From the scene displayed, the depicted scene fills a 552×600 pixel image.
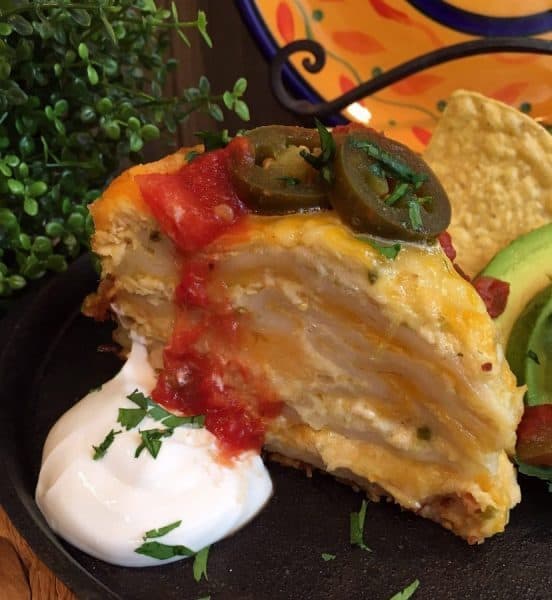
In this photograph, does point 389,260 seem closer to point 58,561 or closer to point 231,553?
point 231,553

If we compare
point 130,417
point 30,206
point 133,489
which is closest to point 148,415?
point 130,417

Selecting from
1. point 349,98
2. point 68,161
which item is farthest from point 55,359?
point 349,98

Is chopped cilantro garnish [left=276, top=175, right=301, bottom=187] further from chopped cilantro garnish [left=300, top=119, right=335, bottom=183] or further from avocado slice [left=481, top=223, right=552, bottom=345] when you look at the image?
avocado slice [left=481, top=223, right=552, bottom=345]

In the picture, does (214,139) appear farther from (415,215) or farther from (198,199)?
(415,215)

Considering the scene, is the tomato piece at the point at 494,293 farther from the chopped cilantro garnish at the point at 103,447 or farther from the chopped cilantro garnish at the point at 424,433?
the chopped cilantro garnish at the point at 103,447

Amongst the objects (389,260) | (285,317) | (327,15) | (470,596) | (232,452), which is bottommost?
(470,596)

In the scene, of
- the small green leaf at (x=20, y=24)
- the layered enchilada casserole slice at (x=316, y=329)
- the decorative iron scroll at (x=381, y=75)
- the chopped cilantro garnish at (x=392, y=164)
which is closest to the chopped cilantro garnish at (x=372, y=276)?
the layered enchilada casserole slice at (x=316, y=329)
